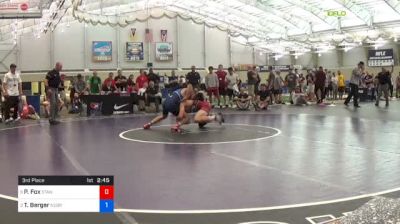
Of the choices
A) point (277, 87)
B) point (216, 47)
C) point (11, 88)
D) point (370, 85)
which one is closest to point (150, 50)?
point (216, 47)

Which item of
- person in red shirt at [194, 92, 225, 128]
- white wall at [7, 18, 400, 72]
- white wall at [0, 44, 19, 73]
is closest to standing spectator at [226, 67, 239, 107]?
person in red shirt at [194, 92, 225, 128]

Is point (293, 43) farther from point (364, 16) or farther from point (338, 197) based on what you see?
point (338, 197)

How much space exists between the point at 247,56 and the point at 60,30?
17.5 metres

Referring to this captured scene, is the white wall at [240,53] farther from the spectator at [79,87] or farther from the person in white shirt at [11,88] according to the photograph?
the person in white shirt at [11,88]

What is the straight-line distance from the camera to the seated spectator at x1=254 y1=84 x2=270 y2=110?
56.7 ft

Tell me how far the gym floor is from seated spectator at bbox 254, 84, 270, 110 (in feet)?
18.0

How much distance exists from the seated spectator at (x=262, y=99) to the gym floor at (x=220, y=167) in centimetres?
547

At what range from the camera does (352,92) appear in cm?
1800

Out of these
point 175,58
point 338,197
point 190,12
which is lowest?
point 338,197

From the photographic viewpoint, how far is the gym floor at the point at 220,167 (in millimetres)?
4242

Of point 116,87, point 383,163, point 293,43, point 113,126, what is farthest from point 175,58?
point 383,163

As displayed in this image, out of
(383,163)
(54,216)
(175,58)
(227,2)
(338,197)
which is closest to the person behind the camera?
(54,216)

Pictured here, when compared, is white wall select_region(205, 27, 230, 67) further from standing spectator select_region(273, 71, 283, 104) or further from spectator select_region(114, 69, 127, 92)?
spectator select_region(114, 69, 127, 92)

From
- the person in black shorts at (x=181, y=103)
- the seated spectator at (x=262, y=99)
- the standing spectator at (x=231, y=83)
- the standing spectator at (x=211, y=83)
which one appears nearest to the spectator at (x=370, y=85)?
the standing spectator at (x=231, y=83)
